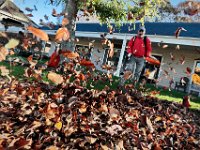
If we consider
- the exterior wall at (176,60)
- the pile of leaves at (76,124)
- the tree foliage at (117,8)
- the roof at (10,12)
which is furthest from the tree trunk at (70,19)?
the pile of leaves at (76,124)

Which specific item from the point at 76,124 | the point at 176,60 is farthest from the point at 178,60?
the point at 76,124

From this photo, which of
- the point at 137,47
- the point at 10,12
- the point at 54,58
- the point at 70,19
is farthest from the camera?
the point at 10,12

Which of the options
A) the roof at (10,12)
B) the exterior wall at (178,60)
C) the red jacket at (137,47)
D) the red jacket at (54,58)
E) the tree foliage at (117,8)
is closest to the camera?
the red jacket at (54,58)

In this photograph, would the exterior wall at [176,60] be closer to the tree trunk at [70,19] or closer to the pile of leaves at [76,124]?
the tree trunk at [70,19]

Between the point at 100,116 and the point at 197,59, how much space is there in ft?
47.9

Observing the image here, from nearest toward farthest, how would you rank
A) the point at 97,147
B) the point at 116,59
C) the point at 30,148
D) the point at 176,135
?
the point at 30,148 → the point at 97,147 → the point at 176,135 → the point at 116,59

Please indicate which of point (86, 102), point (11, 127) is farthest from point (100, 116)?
point (11, 127)

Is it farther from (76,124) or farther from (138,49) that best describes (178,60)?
(76,124)

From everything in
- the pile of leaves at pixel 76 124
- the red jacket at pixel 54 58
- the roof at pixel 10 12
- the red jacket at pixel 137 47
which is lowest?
the pile of leaves at pixel 76 124

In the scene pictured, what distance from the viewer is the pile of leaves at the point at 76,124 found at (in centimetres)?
275

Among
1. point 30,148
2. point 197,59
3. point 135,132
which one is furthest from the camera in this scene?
point 197,59

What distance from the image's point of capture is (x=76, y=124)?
3.09m

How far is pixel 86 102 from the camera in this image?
378cm

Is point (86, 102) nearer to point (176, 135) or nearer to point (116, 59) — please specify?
point (176, 135)
